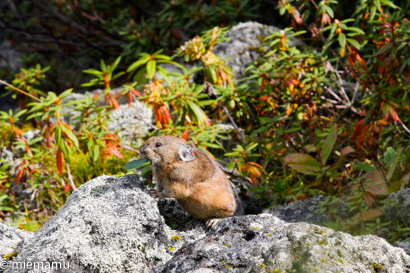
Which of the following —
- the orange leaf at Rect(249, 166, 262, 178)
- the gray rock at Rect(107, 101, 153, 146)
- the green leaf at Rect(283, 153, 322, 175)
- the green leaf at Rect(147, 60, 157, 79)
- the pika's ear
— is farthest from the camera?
the gray rock at Rect(107, 101, 153, 146)

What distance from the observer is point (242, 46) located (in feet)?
22.3

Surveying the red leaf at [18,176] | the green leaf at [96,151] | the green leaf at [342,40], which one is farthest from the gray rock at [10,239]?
the green leaf at [342,40]

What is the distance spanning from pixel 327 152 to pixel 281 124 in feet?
4.36

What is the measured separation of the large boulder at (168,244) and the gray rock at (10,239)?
0.07m

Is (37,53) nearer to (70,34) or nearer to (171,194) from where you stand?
(70,34)

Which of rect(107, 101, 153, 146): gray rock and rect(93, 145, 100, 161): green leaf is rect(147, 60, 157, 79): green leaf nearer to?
rect(107, 101, 153, 146): gray rock

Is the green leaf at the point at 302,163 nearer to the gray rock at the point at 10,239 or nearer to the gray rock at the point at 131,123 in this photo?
the gray rock at the point at 131,123

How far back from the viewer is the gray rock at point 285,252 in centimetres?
233

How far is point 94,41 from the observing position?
32.6 feet

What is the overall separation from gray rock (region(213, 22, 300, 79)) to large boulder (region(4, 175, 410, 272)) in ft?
12.5

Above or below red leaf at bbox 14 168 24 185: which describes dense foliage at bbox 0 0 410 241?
above

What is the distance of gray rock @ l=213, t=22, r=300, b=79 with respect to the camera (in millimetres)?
6637

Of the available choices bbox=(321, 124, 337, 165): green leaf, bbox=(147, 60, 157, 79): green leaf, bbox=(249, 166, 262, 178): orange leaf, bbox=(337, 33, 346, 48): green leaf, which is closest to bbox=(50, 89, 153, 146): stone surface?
bbox=(147, 60, 157, 79): green leaf

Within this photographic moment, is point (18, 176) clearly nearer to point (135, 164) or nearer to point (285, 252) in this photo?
point (135, 164)
